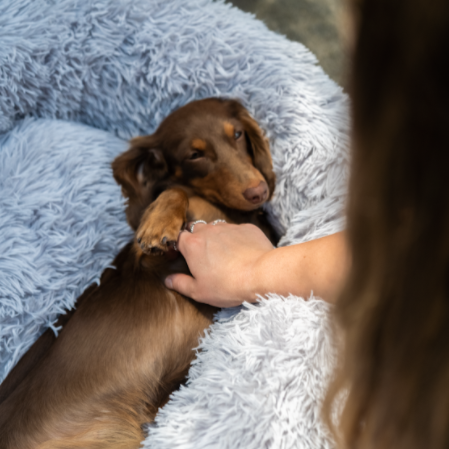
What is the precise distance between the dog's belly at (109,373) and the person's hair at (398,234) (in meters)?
0.78

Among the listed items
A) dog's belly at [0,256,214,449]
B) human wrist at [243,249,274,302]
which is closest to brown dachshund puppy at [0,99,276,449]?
dog's belly at [0,256,214,449]

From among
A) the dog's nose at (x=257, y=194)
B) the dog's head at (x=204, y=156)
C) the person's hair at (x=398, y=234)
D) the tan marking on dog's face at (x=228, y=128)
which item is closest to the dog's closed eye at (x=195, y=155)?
the dog's head at (x=204, y=156)

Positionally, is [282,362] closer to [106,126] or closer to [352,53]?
[352,53]

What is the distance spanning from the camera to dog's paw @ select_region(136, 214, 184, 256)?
1.31 metres

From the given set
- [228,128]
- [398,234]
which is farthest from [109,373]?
[398,234]

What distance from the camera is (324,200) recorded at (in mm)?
1444

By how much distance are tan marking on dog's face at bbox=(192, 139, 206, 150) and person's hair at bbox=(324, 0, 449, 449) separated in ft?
3.76

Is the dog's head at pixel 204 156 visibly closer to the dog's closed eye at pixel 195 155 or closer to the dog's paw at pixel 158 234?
the dog's closed eye at pixel 195 155

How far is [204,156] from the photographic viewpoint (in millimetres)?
1626

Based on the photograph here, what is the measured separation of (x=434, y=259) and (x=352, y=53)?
226mm

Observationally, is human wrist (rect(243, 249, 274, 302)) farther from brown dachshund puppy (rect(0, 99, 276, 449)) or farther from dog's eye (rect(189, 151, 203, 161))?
dog's eye (rect(189, 151, 203, 161))

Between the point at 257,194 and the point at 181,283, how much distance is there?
1.33 feet

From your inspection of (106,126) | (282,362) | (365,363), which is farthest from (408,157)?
(106,126)

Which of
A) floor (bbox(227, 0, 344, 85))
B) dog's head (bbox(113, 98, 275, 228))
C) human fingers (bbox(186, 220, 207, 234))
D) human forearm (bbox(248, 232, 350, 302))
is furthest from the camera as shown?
floor (bbox(227, 0, 344, 85))
